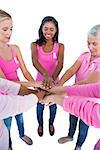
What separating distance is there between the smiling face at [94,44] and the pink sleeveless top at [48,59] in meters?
0.11

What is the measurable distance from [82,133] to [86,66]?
0.25 metres

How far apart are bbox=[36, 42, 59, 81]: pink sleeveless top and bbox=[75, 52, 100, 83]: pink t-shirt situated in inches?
3.3

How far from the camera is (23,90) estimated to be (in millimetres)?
1152

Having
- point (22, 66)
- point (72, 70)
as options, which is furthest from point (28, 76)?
point (72, 70)

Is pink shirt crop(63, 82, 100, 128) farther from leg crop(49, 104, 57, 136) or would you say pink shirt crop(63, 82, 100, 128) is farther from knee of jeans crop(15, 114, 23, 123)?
knee of jeans crop(15, 114, 23, 123)

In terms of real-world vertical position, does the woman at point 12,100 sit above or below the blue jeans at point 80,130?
above

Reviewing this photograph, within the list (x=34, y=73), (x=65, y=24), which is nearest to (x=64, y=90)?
(x=34, y=73)

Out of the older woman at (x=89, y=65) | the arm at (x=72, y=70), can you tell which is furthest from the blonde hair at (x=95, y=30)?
the arm at (x=72, y=70)

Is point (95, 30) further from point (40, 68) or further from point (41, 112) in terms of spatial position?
point (41, 112)

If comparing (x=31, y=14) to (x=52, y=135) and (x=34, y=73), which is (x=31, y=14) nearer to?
(x=34, y=73)

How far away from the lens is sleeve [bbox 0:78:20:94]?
1.12 m

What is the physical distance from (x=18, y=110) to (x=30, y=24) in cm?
33

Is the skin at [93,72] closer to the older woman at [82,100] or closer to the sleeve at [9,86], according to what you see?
the older woman at [82,100]

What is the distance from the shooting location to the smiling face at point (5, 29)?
1.13 meters
